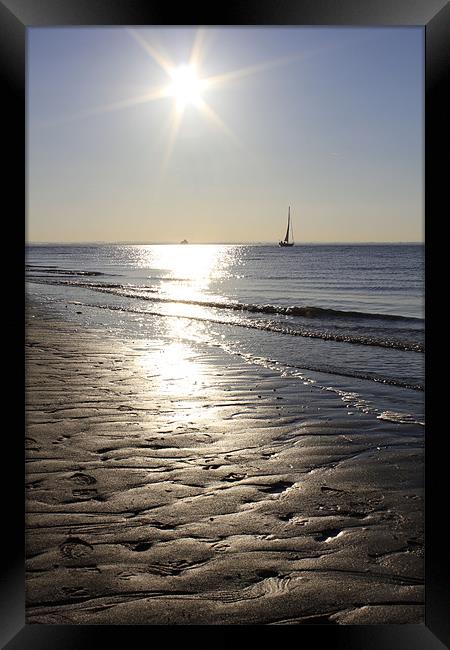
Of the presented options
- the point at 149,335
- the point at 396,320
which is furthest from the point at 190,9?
the point at 396,320

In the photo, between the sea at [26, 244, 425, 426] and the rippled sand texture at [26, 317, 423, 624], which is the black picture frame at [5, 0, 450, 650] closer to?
the rippled sand texture at [26, 317, 423, 624]

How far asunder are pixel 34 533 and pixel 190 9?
8.46 ft

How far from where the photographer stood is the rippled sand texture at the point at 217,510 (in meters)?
2.64

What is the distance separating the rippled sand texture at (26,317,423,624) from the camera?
2.64 metres

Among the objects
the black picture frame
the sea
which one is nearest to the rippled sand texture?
the black picture frame

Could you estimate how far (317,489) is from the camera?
397cm

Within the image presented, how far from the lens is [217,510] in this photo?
3.59 meters

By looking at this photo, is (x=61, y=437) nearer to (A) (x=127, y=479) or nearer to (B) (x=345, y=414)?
(A) (x=127, y=479)
